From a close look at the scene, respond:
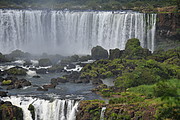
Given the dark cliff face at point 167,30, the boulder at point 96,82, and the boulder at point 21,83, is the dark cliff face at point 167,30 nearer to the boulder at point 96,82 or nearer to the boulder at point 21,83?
the boulder at point 96,82

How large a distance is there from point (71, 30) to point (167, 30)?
47.1 ft

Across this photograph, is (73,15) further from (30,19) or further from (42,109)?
(42,109)

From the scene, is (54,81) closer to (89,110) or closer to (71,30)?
(89,110)

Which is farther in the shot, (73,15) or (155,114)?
Answer: (73,15)

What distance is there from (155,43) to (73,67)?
46.8 ft

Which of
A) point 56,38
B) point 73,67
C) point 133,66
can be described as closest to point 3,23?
point 56,38

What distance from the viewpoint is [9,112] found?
3177 centimetres

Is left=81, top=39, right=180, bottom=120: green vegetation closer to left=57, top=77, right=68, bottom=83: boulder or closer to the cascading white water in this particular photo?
left=57, top=77, right=68, bottom=83: boulder

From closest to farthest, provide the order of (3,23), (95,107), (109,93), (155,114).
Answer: (155,114), (95,107), (109,93), (3,23)

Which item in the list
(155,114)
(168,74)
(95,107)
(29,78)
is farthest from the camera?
(29,78)

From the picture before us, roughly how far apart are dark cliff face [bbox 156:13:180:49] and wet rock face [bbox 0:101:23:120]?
89.3 feet

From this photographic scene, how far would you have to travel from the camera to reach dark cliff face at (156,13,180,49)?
5484cm

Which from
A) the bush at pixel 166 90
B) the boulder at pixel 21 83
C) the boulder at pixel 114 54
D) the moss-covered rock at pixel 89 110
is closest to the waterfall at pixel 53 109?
the moss-covered rock at pixel 89 110

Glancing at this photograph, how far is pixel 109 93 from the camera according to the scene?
3497cm
